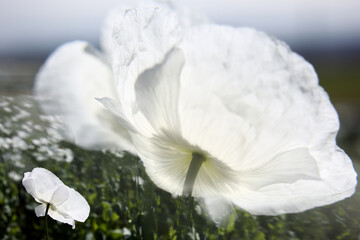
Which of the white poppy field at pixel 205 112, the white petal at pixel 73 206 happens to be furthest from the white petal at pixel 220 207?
the white petal at pixel 73 206

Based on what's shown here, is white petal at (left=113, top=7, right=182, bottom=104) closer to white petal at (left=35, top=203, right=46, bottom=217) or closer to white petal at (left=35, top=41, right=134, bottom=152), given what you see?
white petal at (left=35, top=41, right=134, bottom=152)

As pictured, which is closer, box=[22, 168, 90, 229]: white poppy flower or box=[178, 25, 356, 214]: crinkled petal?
box=[178, 25, 356, 214]: crinkled petal

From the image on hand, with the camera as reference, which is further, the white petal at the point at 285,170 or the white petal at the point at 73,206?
the white petal at the point at 73,206

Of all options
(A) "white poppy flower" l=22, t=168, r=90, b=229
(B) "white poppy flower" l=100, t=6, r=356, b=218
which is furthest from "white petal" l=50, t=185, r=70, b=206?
(B) "white poppy flower" l=100, t=6, r=356, b=218

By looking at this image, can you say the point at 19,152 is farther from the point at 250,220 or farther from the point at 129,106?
the point at 129,106

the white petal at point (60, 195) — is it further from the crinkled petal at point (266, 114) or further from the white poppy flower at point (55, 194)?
the crinkled petal at point (266, 114)
